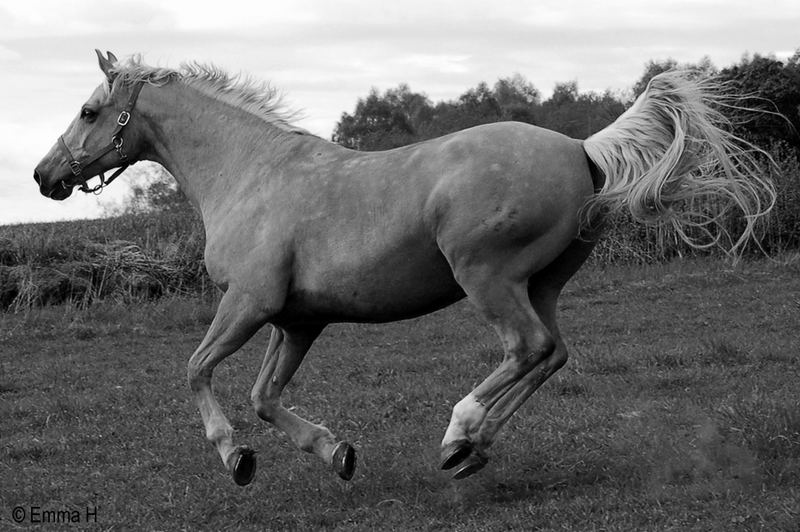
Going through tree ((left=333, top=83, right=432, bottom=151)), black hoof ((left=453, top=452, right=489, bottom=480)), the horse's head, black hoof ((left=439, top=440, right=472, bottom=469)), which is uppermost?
the horse's head

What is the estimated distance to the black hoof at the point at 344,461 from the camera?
638 centimetres

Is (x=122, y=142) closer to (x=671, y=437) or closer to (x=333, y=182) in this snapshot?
(x=333, y=182)

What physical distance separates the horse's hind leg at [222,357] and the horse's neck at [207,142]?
2.93ft

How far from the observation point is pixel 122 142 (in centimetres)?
736

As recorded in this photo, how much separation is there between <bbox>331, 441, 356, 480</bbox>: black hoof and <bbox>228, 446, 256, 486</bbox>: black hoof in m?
0.49

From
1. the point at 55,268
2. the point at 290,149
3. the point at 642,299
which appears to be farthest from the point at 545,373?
the point at 55,268

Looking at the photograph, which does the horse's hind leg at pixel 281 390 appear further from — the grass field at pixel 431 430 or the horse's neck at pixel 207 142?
the horse's neck at pixel 207 142

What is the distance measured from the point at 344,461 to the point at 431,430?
1.55 meters

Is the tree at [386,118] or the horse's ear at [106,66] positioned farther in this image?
the tree at [386,118]

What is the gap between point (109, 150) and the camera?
7398 mm

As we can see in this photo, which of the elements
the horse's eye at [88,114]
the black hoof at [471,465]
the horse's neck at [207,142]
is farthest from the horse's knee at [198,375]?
the horse's eye at [88,114]

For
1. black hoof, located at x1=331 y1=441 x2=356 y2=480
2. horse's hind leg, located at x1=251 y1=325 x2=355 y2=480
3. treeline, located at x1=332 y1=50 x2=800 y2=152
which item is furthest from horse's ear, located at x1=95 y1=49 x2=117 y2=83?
treeline, located at x1=332 y1=50 x2=800 y2=152

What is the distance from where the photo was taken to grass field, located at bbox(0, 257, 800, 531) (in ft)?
19.0

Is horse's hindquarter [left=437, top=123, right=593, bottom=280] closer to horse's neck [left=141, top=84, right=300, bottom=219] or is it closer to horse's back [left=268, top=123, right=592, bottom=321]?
horse's back [left=268, top=123, right=592, bottom=321]
